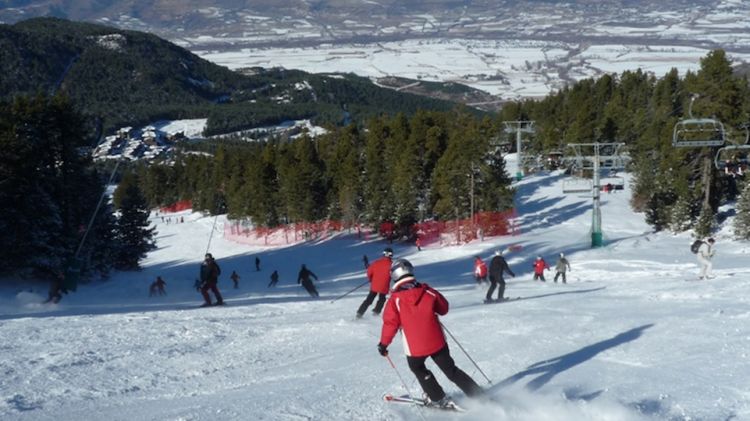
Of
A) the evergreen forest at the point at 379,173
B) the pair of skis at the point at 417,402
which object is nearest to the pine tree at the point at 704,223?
the evergreen forest at the point at 379,173

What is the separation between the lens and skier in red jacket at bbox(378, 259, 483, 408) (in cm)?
657

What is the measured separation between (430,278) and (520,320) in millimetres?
19123

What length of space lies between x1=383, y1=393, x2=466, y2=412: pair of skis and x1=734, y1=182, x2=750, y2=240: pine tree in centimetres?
3374

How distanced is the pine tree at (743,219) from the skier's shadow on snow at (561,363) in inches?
1135

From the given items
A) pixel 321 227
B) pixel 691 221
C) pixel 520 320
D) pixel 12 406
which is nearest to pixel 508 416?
pixel 12 406

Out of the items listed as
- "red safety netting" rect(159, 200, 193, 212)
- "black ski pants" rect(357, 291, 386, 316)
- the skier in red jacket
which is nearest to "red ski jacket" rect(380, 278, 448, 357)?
the skier in red jacket

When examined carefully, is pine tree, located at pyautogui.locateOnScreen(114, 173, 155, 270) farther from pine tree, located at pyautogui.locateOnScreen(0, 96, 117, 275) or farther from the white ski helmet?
the white ski helmet

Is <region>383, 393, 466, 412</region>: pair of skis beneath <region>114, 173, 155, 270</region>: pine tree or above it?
above

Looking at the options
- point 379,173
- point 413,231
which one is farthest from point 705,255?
point 379,173

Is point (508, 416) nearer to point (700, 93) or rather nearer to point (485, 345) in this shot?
point (485, 345)

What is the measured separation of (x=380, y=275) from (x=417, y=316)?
18.6ft

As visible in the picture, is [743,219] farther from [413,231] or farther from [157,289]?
[157,289]

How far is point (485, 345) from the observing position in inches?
393

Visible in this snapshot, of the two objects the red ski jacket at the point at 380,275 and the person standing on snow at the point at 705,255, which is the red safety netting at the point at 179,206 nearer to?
the person standing on snow at the point at 705,255
